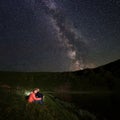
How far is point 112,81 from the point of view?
162 meters

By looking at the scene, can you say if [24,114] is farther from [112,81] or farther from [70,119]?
[112,81]

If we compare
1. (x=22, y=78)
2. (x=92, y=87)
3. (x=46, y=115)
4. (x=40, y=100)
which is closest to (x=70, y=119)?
(x=46, y=115)

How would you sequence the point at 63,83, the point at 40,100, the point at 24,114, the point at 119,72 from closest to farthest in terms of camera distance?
the point at 24,114
the point at 40,100
the point at 63,83
the point at 119,72

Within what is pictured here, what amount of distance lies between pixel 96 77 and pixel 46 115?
164 metres

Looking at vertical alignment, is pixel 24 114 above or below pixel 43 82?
below

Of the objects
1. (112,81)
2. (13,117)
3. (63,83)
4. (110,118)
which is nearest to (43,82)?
(63,83)

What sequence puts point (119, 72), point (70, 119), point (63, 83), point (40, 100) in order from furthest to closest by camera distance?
point (119, 72) → point (63, 83) → point (40, 100) → point (70, 119)

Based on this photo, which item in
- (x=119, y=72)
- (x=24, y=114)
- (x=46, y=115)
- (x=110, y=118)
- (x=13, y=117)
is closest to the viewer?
(x=13, y=117)

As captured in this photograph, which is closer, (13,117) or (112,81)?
(13,117)

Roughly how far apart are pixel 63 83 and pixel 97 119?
15154 centimetres

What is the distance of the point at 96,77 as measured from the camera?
18188 centimetres

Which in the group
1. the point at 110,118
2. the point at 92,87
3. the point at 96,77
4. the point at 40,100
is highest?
the point at 96,77

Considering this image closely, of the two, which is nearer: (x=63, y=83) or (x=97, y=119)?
(x=97, y=119)

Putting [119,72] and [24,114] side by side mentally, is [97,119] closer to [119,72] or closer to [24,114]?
[24,114]
